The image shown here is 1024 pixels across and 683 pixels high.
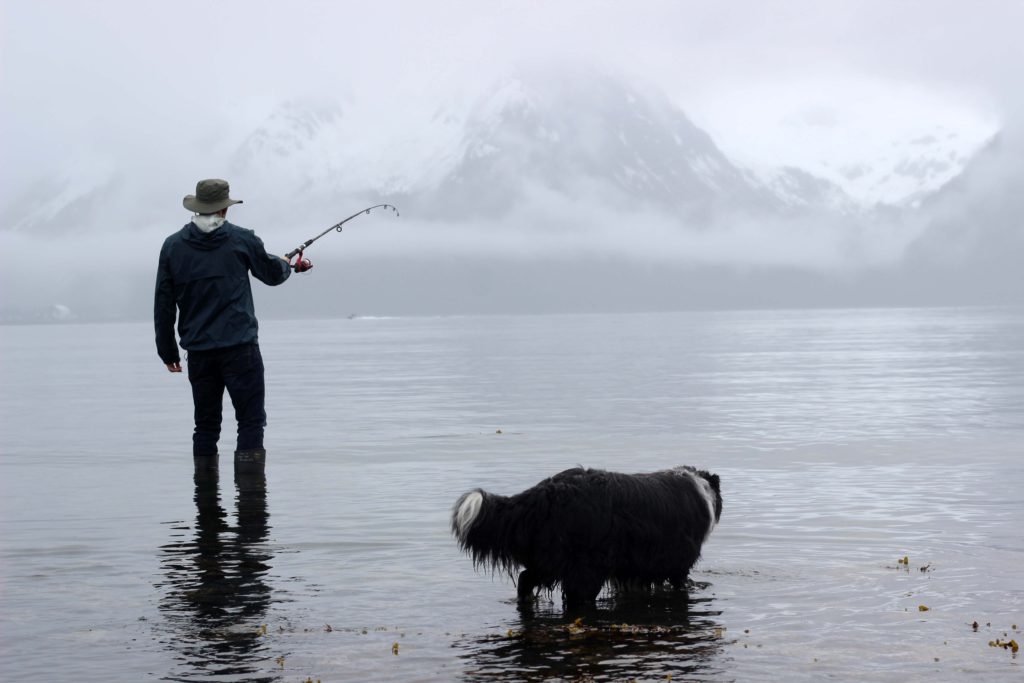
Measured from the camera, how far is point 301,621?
24.3 feet

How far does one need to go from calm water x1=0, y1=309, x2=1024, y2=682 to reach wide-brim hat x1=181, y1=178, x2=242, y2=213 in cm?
237

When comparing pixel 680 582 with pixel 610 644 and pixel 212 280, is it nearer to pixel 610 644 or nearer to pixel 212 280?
pixel 610 644

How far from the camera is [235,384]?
1191 centimetres

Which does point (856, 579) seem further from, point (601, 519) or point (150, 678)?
point (150, 678)

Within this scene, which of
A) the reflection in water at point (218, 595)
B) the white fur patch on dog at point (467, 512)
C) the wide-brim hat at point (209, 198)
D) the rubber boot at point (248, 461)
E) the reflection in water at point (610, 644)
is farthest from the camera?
the rubber boot at point (248, 461)

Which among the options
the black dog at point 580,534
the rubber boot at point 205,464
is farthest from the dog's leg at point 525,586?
the rubber boot at point 205,464

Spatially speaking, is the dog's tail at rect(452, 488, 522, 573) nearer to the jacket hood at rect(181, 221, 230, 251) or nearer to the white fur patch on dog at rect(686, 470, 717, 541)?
the white fur patch on dog at rect(686, 470, 717, 541)

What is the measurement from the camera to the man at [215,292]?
11.7 metres

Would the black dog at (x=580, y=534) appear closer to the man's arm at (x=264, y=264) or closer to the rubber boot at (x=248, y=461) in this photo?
the man's arm at (x=264, y=264)

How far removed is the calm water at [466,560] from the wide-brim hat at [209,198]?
2.37m

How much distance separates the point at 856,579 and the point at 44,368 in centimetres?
5115

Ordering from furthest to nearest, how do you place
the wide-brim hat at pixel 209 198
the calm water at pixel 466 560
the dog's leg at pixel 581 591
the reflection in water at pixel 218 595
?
the wide-brim hat at pixel 209 198, the dog's leg at pixel 581 591, the calm water at pixel 466 560, the reflection in water at pixel 218 595

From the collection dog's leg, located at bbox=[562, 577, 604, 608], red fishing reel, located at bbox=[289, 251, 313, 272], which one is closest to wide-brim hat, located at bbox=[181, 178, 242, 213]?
red fishing reel, located at bbox=[289, 251, 313, 272]

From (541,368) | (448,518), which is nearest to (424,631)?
(448,518)
